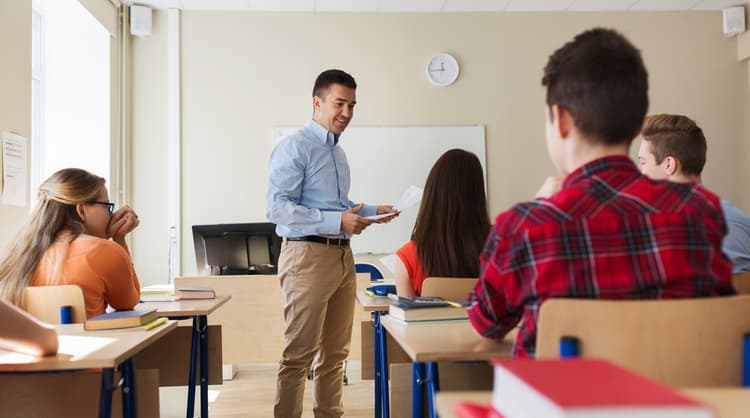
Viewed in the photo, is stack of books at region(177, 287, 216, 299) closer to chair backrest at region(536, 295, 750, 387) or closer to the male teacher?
the male teacher

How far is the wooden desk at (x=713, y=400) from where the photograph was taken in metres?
0.75

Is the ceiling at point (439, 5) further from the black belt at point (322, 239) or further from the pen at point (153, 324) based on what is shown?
the pen at point (153, 324)

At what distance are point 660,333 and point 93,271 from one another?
1891mm

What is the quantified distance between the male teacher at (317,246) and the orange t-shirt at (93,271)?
0.65m

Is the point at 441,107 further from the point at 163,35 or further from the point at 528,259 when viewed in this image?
the point at 528,259

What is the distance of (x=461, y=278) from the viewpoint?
87.1 inches

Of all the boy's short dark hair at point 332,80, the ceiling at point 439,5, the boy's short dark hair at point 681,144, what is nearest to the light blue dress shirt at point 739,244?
the boy's short dark hair at point 681,144

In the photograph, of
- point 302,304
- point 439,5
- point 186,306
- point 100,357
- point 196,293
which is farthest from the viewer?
point 439,5

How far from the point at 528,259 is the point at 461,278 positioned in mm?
1121

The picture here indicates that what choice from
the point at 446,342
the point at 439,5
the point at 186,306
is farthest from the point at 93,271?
A: the point at 439,5

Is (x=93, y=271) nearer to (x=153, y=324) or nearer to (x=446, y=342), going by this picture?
(x=153, y=324)

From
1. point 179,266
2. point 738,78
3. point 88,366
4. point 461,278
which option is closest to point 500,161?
point 738,78

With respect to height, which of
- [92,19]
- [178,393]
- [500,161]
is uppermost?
[92,19]

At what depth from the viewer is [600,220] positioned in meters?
1.06
